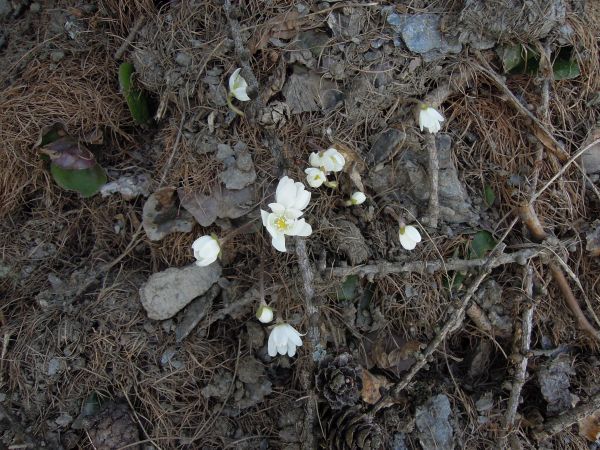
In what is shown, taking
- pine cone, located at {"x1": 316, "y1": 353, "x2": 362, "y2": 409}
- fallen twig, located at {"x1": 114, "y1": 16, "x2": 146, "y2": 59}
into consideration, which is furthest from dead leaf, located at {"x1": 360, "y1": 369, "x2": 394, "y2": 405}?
fallen twig, located at {"x1": 114, "y1": 16, "x2": 146, "y2": 59}

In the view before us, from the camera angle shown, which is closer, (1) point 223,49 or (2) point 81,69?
(1) point 223,49

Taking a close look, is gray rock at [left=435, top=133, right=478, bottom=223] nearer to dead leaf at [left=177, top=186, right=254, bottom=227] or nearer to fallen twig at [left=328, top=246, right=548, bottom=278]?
fallen twig at [left=328, top=246, right=548, bottom=278]

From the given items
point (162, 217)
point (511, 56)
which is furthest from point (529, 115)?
point (162, 217)

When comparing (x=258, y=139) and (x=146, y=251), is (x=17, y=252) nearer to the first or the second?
(x=146, y=251)

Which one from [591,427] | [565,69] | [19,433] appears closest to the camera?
[19,433]

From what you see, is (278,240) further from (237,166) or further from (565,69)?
(565,69)

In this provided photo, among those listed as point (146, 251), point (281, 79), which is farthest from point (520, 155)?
point (146, 251)
